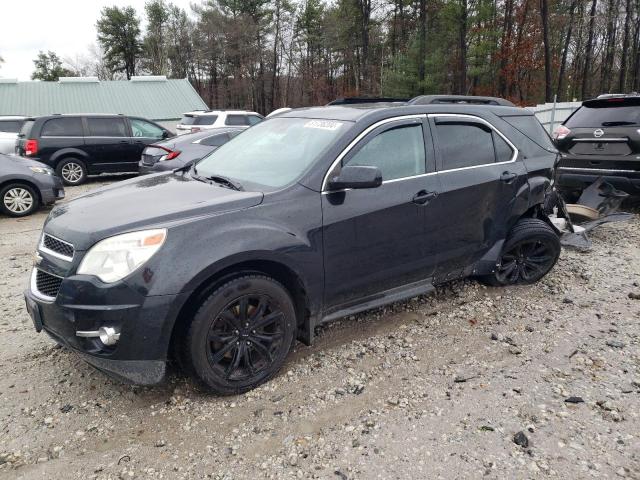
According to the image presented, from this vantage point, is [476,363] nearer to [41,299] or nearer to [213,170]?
[213,170]

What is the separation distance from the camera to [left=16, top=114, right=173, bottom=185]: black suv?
433 inches

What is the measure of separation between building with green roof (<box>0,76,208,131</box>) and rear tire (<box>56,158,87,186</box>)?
45.9ft

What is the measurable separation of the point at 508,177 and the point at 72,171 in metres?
10.6

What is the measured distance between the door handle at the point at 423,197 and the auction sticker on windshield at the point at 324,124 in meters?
0.77

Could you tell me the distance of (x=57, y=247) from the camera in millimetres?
2801

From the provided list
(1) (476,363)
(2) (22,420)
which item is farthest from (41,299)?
(1) (476,363)

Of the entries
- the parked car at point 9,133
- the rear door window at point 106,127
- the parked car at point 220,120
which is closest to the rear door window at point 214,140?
the rear door window at point 106,127

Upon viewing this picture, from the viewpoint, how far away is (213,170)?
3691 mm

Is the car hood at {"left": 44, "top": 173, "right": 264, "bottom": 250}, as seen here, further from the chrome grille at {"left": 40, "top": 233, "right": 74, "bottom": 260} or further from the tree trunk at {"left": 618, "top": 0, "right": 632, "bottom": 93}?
the tree trunk at {"left": 618, "top": 0, "right": 632, "bottom": 93}

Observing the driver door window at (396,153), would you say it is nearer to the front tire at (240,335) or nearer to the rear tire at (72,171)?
the front tire at (240,335)

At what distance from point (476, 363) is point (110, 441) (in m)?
2.38

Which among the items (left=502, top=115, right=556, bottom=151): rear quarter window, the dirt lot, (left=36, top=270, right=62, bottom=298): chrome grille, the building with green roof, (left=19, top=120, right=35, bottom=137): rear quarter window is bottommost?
the dirt lot

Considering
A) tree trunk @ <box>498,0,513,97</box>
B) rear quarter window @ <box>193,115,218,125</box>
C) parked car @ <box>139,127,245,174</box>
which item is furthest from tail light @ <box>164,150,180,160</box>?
tree trunk @ <box>498,0,513,97</box>

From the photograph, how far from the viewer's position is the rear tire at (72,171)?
36.6 ft
